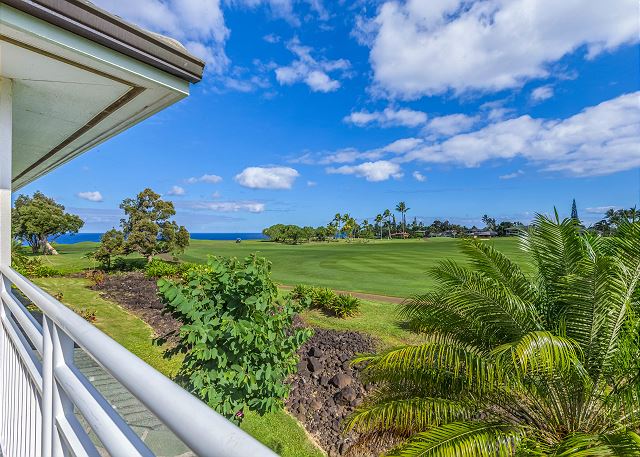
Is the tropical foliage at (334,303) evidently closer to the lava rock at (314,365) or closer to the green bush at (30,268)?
the lava rock at (314,365)

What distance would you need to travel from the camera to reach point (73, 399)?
1.00 m

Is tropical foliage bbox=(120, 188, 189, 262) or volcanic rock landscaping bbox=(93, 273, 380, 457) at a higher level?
tropical foliage bbox=(120, 188, 189, 262)

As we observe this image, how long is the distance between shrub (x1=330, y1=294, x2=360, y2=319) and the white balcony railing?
9.19m

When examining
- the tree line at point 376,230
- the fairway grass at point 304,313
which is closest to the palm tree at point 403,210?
the tree line at point 376,230

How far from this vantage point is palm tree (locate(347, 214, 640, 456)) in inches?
128

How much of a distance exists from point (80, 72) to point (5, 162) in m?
1.07

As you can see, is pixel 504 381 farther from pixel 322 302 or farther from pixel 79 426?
pixel 322 302

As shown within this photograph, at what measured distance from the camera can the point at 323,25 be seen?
21875mm

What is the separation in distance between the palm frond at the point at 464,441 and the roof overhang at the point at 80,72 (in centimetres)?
357

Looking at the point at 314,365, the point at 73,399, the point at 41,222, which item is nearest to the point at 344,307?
the point at 314,365

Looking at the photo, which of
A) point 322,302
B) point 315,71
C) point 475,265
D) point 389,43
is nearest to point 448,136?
point 315,71

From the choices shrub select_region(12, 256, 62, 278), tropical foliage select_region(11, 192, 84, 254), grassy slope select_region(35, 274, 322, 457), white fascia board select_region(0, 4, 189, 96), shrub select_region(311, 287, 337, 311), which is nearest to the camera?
white fascia board select_region(0, 4, 189, 96)

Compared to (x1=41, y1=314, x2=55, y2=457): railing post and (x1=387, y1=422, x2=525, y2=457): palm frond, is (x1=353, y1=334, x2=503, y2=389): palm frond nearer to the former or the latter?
(x1=387, y1=422, x2=525, y2=457): palm frond

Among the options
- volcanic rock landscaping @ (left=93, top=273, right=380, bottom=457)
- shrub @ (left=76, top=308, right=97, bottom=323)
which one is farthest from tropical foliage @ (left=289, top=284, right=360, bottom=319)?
shrub @ (left=76, top=308, right=97, bottom=323)
